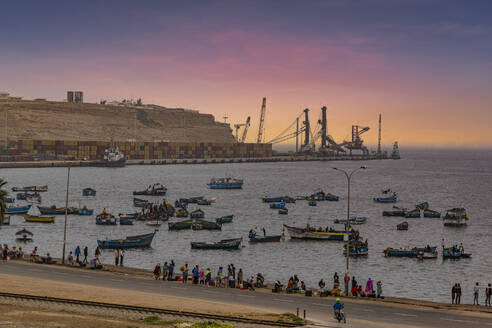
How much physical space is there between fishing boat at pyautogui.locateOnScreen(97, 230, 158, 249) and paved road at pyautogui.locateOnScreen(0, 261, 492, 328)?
1916cm

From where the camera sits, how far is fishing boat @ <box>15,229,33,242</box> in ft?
231

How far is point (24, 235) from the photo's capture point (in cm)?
7069

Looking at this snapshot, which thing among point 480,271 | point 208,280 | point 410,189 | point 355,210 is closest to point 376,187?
point 410,189

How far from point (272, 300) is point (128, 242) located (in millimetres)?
33371

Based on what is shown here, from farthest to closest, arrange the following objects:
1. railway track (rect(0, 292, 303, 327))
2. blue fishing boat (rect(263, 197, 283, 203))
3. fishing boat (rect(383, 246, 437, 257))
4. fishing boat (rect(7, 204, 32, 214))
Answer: blue fishing boat (rect(263, 197, 283, 203)) < fishing boat (rect(7, 204, 32, 214)) < fishing boat (rect(383, 246, 437, 257)) < railway track (rect(0, 292, 303, 327))

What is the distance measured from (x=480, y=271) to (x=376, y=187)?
120 metres

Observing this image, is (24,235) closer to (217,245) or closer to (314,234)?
(217,245)

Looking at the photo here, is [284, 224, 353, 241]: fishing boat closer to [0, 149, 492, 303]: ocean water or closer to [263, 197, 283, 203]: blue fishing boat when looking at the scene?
[0, 149, 492, 303]: ocean water

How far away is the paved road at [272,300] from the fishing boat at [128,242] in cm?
1916

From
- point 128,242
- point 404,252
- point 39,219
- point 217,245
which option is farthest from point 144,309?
point 39,219

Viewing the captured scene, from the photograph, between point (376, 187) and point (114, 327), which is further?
point (376, 187)

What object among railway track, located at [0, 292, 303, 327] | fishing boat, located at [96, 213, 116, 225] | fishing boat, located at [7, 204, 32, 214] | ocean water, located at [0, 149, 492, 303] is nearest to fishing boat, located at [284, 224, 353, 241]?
ocean water, located at [0, 149, 492, 303]

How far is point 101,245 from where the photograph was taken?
6581 centimetres

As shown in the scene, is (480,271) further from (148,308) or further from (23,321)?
(23,321)
